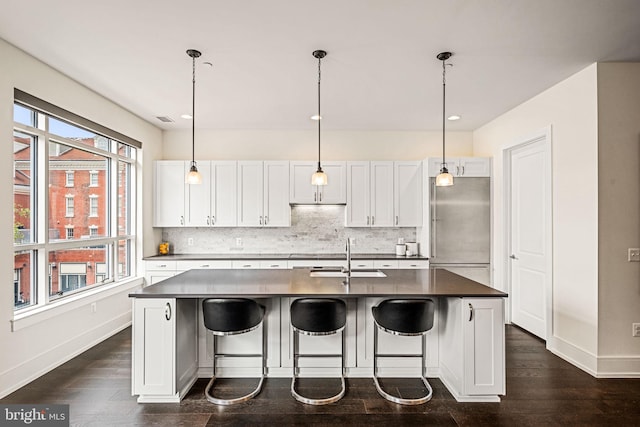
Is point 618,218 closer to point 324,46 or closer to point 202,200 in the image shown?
point 324,46

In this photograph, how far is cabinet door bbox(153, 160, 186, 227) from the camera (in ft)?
17.2

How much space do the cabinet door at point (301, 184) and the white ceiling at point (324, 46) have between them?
3.85 ft

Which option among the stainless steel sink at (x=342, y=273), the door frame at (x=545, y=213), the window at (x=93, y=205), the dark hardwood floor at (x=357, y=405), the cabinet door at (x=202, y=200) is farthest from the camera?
the cabinet door at (x=202, y=200)

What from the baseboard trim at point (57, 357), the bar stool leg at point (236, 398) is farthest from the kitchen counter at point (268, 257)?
the bar stool leg at point (236, 398)

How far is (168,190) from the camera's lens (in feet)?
17.3

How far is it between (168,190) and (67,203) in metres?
1.61

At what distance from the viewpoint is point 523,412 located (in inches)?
99.5

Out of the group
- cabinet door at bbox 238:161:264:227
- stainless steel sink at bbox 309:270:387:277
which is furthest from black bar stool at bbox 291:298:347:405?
cabinet door at bbox 238:161:264:227

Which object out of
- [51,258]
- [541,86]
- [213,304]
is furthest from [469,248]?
[51,258]

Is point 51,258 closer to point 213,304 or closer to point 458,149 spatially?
point 213,304

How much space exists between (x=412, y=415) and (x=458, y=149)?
426cm

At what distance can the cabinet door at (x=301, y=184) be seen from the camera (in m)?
5.25

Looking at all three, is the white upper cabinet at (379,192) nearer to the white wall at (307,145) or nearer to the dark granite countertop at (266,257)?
the white wall at (307,145)

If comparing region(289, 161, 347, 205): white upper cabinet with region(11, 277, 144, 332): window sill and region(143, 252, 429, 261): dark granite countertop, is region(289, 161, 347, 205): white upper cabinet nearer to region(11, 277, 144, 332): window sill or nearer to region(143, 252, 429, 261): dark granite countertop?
region(143, 252, 429, 261): dark granite countertop
